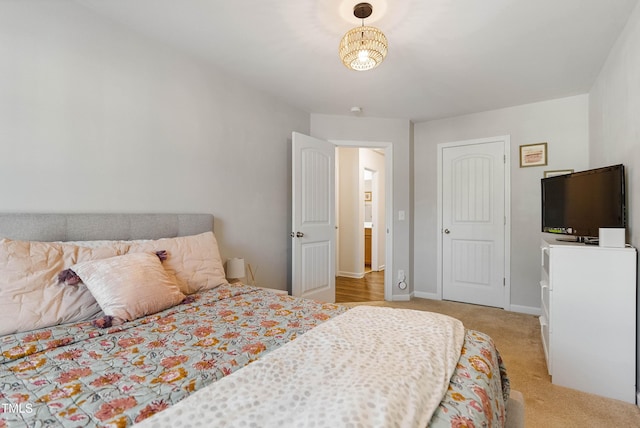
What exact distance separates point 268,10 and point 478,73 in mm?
1916

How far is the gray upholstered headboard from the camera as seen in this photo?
160 cm

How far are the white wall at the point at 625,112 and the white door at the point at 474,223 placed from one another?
1089 mm

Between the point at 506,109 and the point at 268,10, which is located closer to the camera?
the point at 268,10

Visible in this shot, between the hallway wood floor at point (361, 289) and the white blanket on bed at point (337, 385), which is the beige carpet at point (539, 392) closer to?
the white blanket on bed at point (337, 385)

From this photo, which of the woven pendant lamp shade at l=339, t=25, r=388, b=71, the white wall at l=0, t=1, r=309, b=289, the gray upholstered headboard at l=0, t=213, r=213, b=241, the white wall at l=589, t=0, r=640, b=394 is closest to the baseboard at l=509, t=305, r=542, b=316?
the white wall at l=589, t=0, r=640, b=394

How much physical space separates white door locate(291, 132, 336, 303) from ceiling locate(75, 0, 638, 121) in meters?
0.64

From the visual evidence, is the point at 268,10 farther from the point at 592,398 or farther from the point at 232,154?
the point at 592,398

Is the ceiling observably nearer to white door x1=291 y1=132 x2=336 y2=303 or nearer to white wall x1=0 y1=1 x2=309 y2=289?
white wall x1=0 y1=1 x2=309 y2=289

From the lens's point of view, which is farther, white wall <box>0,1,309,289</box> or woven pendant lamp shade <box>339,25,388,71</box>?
woven pendant lamp shade <box>339,25,388,71</box>

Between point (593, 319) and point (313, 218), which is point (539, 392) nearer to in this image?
point (593, 319)

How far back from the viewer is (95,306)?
4.98 feet

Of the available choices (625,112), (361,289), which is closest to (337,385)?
(625,112)

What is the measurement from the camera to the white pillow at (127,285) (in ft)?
4.77

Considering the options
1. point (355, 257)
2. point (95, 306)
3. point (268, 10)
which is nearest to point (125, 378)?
point (95, 306)
